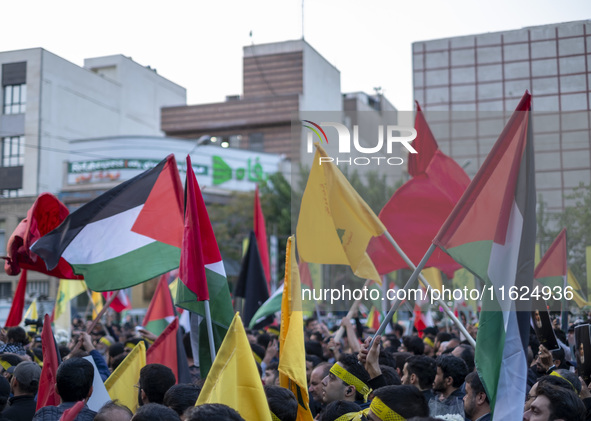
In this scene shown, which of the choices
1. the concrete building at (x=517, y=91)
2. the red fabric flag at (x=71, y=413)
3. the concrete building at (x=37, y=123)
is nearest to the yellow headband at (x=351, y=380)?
the red fabric flag at (x=71, y=413)

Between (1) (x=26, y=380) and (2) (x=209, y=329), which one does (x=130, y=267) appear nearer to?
(2) (x=209, y=329)

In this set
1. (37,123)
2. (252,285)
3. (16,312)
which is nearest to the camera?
(16,312)

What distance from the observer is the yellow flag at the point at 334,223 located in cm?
724

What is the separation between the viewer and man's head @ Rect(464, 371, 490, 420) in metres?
5.36

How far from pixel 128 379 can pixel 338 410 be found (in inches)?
79.4

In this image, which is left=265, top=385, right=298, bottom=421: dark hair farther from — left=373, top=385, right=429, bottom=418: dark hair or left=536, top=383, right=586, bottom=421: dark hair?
left=536, top=383, right=586, bottom=421: dark hair

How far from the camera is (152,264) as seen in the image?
26.2 feet

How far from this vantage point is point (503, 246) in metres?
5.47

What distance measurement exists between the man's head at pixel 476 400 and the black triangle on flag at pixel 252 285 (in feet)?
22.7

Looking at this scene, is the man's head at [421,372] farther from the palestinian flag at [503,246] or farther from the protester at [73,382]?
the protester at [73,382]

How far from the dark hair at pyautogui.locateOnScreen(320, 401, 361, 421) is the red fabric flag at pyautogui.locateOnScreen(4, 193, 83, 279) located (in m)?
4.29

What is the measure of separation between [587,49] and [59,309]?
11212 millimetres

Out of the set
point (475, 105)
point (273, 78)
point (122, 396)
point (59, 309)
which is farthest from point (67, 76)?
point (122, 396)

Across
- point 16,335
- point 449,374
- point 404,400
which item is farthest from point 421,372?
point 16,335
